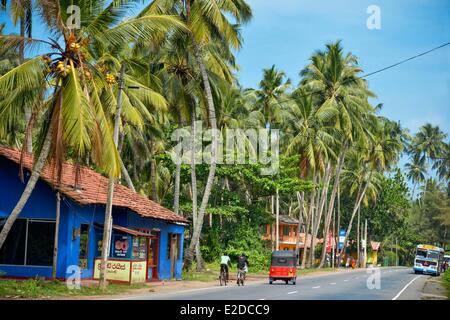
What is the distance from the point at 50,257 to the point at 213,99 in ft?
54.7

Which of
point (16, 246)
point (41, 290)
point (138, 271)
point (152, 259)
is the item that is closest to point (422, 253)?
point (152, 259)

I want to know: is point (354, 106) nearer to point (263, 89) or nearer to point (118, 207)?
point (263, 89)

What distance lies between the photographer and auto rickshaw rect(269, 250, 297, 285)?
34.3 m

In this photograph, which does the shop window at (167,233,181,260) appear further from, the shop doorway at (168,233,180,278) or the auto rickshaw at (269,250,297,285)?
the auto rickshaw at (269,250,297,285)

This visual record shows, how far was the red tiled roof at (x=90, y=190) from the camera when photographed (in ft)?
88.2

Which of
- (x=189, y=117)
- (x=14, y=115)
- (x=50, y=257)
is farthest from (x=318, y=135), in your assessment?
(x=14, y=115)

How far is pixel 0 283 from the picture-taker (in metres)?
22.3

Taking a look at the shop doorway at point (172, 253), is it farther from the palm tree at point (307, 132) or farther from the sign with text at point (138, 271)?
the palm tree at point (307, 132)

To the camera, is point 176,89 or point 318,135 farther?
point 318,135

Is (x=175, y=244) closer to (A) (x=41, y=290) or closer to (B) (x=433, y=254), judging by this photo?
(A) (x=41, y=290)

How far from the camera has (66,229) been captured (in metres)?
27.0

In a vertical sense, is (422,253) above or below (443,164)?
below

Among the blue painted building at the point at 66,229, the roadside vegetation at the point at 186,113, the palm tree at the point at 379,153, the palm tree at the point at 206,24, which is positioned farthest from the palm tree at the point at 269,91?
the blue painted building at the point at 66,229

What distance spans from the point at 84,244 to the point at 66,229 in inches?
73.2
